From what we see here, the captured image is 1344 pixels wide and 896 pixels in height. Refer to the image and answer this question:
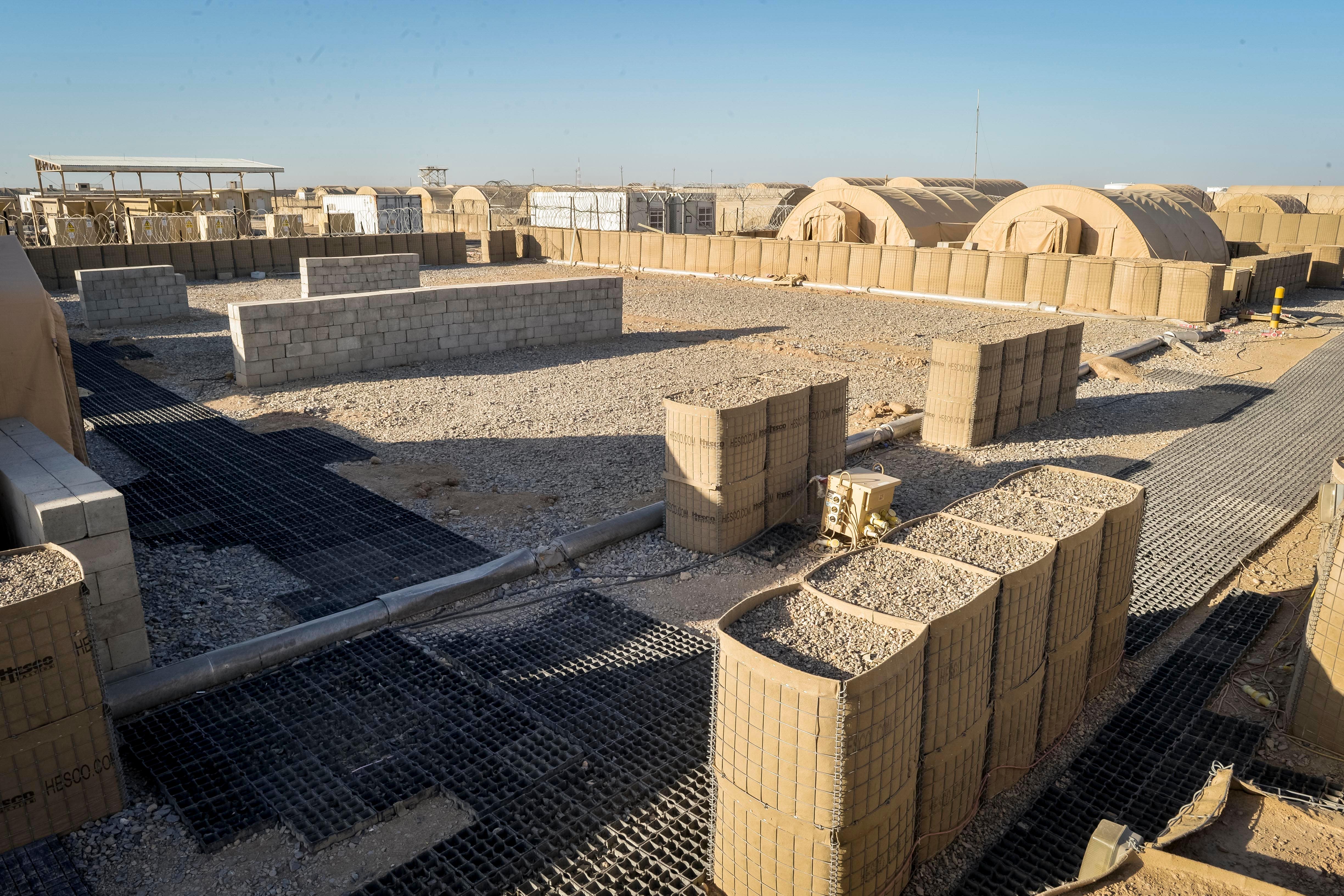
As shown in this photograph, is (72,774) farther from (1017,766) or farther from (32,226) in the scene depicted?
(32,226)

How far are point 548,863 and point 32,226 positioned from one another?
37390mm

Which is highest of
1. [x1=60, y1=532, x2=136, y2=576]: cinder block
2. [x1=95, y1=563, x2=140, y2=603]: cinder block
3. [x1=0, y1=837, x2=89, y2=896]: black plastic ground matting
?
[x1=60, y1=532, x2=136, y2=576]: cinder block

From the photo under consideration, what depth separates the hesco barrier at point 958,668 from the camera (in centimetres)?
396

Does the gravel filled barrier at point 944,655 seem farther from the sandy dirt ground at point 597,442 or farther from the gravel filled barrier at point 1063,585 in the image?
the gravel filled barrier at point 1063,585

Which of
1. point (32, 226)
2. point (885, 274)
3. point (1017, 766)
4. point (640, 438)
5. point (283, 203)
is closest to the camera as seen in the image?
point (1017, 766)

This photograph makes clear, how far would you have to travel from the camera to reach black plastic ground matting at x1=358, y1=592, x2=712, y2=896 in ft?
14.3

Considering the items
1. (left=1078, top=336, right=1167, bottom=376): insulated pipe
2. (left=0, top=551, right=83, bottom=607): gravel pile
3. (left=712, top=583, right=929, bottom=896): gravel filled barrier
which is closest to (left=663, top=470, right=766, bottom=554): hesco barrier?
(left=712, top=583, right=929, bottom=896): gravel filled barrier

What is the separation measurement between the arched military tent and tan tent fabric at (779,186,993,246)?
266 cm

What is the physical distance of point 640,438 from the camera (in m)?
11.4

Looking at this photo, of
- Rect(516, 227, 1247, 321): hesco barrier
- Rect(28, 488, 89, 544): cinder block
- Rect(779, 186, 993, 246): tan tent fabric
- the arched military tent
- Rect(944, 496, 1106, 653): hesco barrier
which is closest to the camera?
Rect(944, 496, 1106, 653): hesco barrier

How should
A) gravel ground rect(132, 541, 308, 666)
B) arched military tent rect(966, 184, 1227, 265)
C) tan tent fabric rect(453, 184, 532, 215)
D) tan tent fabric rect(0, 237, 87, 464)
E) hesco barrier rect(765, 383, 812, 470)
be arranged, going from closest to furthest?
gravel ground rect(132, 541, 308, 666), tan tent fabric rect(0, 237, 87, 464), hesco barrier rect(765, 383, 812, 470), arched military tent rect(966, 184, 1227, 265), tan tent fabric rect(453, 184, 532, 215)

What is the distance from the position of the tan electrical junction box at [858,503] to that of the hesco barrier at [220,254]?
2089 centimetres

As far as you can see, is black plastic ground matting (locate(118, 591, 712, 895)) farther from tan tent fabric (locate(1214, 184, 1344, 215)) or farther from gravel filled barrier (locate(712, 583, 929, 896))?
tan tent fabric (locate(1214, 184, 1344, 215))

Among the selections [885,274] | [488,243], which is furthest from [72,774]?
[488,243]
